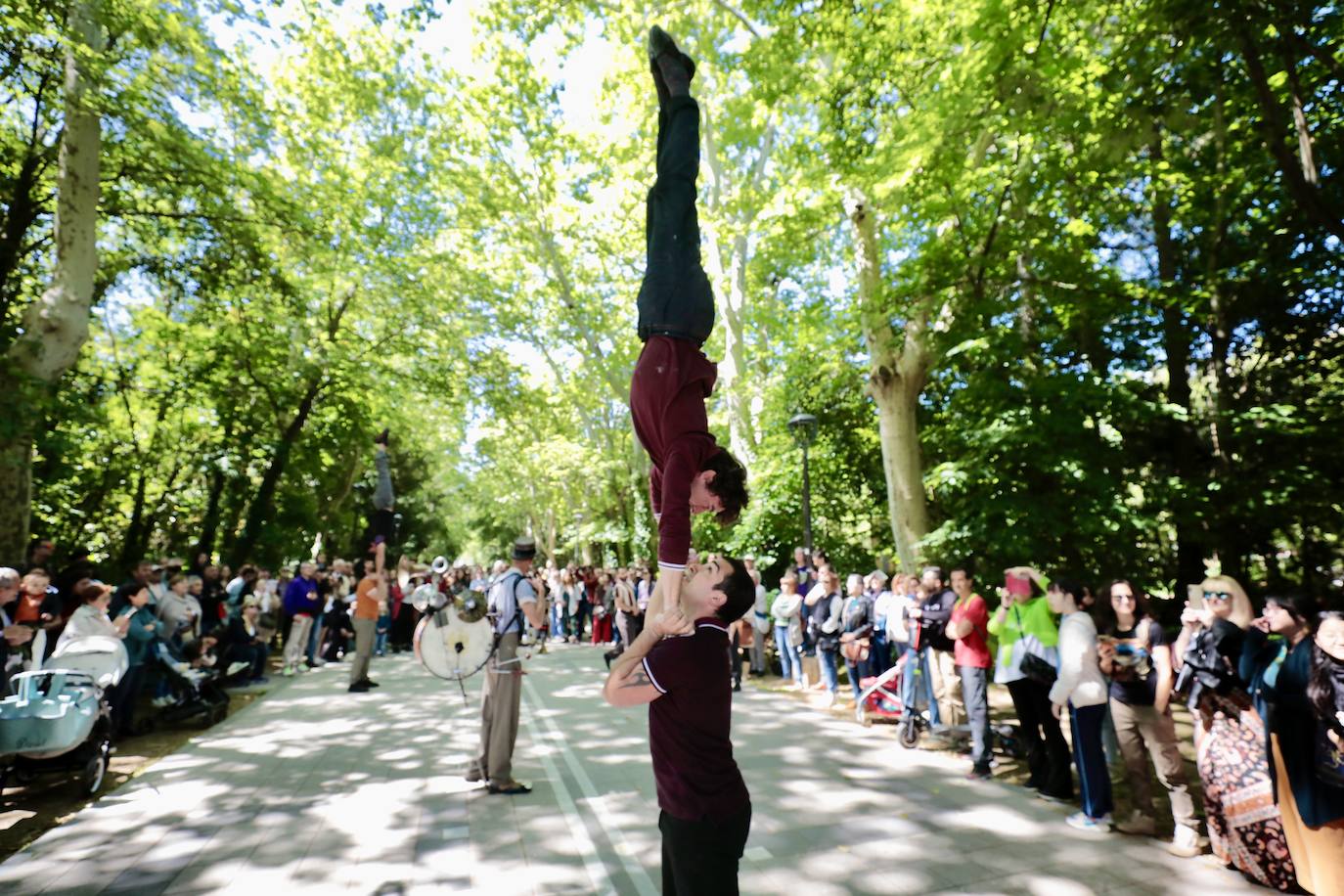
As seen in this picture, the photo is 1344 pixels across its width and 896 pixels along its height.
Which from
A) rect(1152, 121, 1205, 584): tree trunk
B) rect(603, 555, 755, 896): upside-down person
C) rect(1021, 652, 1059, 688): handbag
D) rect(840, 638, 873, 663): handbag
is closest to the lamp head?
rect(840, 638, 873, 663): handbag

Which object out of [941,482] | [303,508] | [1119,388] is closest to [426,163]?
[303,508]

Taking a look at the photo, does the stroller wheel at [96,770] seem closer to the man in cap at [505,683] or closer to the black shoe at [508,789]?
the man in cap at [505,683]

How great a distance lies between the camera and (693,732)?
98.0 inches

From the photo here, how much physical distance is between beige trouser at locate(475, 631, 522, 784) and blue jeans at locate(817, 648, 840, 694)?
5.68 meters

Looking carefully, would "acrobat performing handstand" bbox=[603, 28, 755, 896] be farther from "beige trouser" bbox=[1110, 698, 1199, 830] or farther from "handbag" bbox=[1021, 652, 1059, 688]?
"handbag" bbox=[1021, 652, 1059, 688]

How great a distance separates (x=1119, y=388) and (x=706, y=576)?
36.2 ft

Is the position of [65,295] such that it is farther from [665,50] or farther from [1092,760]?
[1092,760]

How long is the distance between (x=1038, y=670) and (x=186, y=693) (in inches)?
→ 403

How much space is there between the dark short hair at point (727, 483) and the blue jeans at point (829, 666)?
28.0 feet

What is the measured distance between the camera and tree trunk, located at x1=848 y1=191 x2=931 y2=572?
12.1m

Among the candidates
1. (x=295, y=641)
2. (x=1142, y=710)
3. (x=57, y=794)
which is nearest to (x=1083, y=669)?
(x=1142, y=710)

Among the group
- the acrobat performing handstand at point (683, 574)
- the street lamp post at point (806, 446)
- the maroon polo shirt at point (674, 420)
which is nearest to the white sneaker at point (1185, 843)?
the acrobat performing handstand at point (683, 574)

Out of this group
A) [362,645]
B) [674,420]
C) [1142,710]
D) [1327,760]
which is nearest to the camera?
[674,420]

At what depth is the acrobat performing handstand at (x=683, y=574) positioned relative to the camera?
241 centimetres
